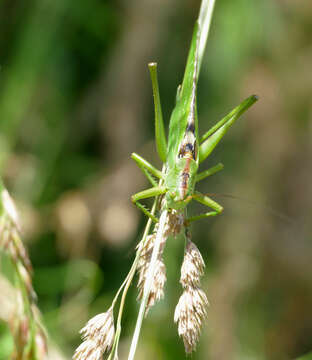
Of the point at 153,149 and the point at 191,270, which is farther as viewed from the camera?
the point at 153,149

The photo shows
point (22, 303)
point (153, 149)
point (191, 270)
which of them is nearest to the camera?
point (22, 303)

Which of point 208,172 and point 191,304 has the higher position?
point 208,172

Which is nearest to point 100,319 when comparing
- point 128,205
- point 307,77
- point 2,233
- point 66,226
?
point 2,233

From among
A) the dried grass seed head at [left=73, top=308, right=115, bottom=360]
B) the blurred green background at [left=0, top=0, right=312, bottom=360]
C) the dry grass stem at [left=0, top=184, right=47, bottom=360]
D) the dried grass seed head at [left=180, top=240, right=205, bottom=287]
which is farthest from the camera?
the blurred green background at [left=0, top=0, right=312, bottom=360]

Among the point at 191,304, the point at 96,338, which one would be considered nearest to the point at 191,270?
the point at 191,304

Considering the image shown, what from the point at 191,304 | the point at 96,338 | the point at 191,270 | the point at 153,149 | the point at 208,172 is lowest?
the point at 96,338

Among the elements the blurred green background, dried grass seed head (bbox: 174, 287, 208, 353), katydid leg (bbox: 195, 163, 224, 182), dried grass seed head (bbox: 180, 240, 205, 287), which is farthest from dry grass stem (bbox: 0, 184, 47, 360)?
the blurred green background

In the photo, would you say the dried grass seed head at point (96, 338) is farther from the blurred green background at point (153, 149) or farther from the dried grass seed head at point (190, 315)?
the blurred green background at point (153, 149)

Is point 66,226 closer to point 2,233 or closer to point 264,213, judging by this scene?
point 264,213

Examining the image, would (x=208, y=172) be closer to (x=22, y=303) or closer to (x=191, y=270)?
(x=191, y=270)

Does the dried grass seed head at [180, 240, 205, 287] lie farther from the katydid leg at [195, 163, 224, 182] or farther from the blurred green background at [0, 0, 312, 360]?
the blurred green background at [0, 0, 312, 360]
